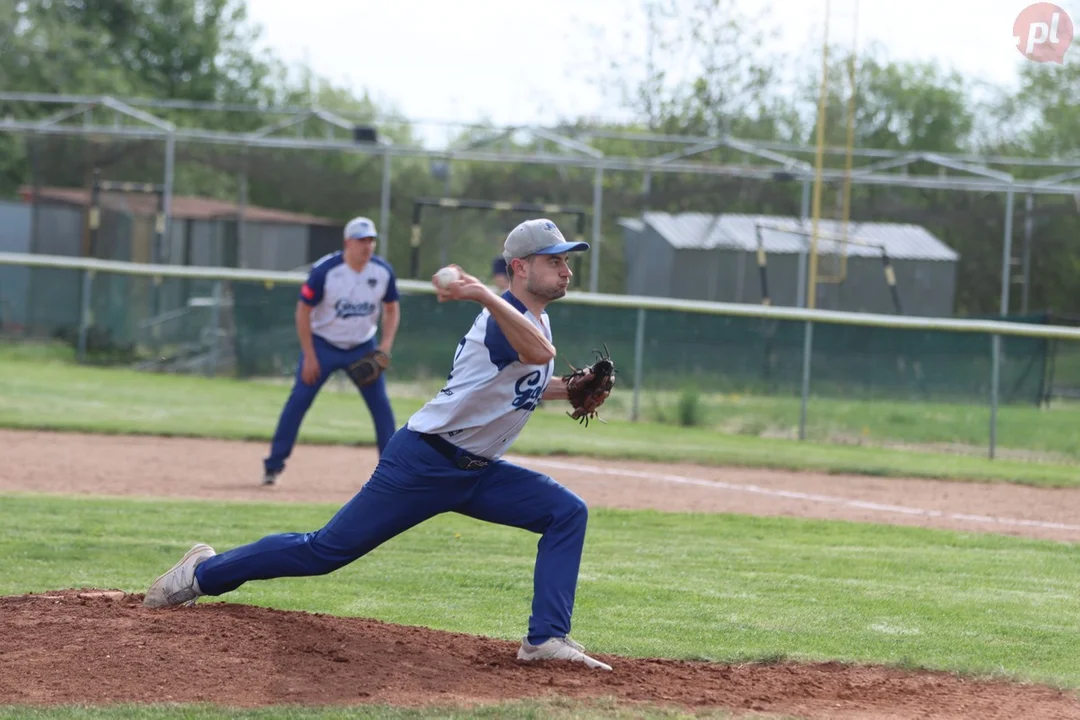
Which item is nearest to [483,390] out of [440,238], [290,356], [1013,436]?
[1013,436]

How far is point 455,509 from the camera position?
5.74 m

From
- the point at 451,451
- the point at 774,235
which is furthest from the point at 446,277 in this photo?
the point at 774,235

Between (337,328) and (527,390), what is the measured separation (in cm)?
594

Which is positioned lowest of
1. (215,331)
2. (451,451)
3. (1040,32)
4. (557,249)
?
(215,331)

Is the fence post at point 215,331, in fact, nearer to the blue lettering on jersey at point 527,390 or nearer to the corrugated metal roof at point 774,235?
the corrugated metal roof at point 774,235

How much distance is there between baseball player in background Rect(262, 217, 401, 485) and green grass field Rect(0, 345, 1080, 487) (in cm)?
341

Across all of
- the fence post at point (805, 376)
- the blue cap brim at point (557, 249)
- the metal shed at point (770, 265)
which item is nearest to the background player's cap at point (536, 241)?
the blue cap brim at point (557, 249)

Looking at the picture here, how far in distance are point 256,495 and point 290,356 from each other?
8.41m

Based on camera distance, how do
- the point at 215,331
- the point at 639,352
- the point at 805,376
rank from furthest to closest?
the point at 215,331 → the point at 639,352 → the point at 805,376

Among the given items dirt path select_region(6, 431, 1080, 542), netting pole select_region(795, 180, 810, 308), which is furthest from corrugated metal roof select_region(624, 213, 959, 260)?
dirt path select_region(6, 431, 1080, 542)

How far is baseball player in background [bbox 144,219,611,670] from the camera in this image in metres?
5.41

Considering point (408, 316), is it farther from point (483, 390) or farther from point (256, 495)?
point (483, 390)

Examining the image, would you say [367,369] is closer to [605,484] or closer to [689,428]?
[605,484]

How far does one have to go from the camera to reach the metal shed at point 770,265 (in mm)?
23234
